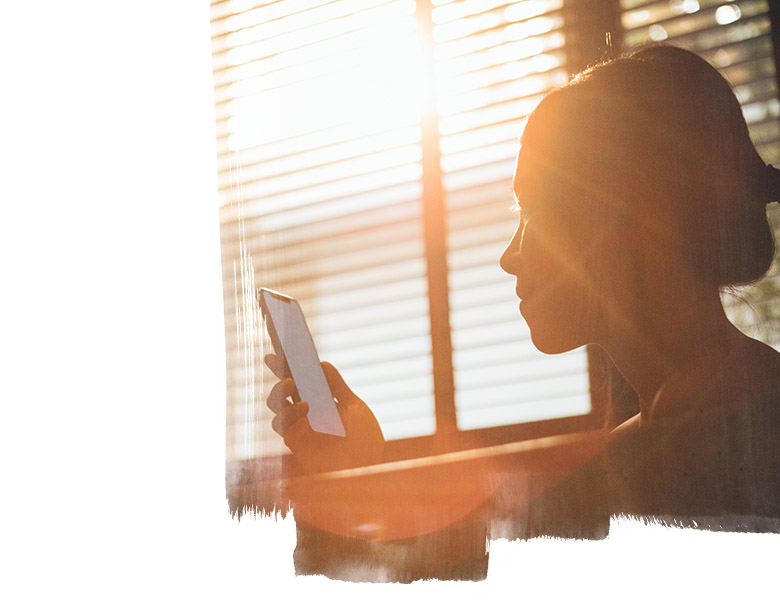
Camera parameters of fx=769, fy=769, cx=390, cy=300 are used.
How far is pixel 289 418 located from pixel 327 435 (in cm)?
5

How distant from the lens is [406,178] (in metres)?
0.77

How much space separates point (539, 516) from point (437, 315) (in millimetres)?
208

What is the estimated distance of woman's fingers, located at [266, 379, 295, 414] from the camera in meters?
0.78

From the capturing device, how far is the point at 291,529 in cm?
74

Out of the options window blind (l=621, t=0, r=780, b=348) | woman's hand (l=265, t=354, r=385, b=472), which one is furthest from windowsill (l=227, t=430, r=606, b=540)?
window blind (l=621, t=0, r=780, b=348)


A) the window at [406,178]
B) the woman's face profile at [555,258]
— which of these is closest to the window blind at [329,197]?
the window at [406,178]

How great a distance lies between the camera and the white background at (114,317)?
80 cm

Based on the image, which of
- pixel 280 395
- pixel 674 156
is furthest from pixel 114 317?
pixel 674 156

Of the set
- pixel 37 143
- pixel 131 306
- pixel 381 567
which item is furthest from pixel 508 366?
pixel 37 143

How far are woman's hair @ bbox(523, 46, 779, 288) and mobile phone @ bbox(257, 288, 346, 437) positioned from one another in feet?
0.95

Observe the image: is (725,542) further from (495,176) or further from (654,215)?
(495,176)

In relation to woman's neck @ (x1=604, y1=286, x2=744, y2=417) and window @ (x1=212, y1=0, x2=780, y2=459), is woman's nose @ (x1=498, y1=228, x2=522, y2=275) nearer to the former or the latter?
window @ (x1=212, y1=0, x2=780, y2=459)

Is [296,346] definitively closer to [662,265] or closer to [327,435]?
[327,435]

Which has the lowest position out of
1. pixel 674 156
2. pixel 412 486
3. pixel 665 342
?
pixel 412 486
